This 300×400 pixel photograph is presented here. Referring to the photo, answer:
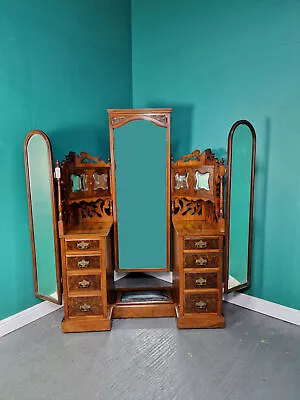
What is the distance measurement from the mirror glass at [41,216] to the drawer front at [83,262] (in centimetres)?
14

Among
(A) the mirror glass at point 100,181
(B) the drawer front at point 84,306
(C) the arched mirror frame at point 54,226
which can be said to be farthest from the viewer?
(A) the mirror glass at point 100,181

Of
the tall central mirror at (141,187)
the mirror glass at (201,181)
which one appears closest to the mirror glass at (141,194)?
the tall central mirror at (141,187)

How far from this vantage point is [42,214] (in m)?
2.21

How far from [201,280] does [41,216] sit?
117 centimetres

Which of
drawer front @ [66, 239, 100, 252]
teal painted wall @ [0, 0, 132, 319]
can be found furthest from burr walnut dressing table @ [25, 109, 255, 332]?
teal painted wall @ [0, 0, 132, 319]

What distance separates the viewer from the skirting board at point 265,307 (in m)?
2.26

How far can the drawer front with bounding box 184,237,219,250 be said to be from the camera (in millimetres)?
2162

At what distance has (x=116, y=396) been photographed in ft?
5.30

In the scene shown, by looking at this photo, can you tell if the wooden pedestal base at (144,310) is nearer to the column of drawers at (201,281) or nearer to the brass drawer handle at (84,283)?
the column of drawers at (201,281)

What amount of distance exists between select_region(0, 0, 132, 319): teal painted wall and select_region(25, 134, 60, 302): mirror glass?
3.3 inches

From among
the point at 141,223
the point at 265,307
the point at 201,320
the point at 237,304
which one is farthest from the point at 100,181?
the point at 265,307

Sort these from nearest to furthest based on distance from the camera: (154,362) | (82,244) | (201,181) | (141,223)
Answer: (154,362) → (82,244) → (201,181) → (141,223)

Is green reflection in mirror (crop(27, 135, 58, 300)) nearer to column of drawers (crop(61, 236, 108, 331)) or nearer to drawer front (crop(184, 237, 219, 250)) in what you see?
column of drawers (crop(61, 236, 108, 331))

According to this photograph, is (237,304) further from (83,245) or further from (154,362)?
(83,245)
